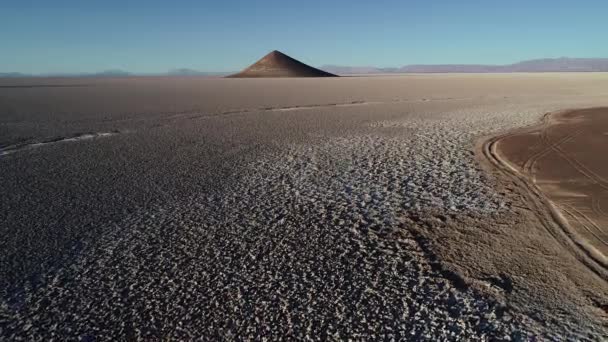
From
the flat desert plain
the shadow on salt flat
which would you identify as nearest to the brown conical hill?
the shadow on salt flat

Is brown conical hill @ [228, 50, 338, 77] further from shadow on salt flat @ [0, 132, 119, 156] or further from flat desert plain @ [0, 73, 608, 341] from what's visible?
flat desert plain @ [0, 73, 608, 341]

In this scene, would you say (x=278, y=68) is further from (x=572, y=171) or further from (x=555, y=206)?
(x=555, y=206)

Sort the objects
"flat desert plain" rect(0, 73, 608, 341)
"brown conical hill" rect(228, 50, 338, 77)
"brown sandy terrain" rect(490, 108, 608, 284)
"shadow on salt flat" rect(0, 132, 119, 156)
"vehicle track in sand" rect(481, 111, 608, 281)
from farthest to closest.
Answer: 1. "brown conical hill" rect(228, 50, 338, 77)
2. "shadow on salt flat" rect(0, 132, 119, 156)
3. "brown sandy terrain" rect(490, 108, 608, 284)
4. "vehicle track in sand" rect(481, 111, 608, 281)
5. "flat desert plain" rect(0, 73, 608, 341)

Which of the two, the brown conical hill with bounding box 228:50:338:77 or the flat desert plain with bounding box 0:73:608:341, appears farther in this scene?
the brown conical hill with bounding box 228:50:338:77

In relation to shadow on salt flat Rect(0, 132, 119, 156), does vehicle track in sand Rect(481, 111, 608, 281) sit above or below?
above

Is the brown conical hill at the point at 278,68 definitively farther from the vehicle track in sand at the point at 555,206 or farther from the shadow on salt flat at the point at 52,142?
the vehicle track in sand at the point at 555,206

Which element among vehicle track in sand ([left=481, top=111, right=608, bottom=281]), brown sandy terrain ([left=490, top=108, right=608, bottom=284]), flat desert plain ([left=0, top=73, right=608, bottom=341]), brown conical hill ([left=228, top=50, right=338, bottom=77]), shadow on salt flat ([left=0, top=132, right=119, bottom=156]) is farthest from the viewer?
brown conical hill ([left=228, top=50, right=338, bottom=77])

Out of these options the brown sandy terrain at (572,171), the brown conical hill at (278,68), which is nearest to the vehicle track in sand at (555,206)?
the brown sandy terrain at (572,171)
